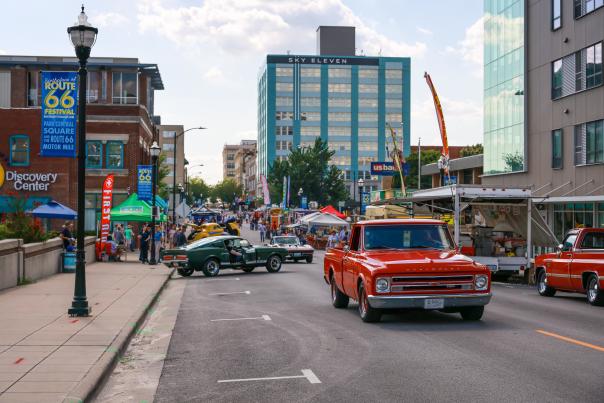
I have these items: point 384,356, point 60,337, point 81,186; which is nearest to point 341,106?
point 81,186

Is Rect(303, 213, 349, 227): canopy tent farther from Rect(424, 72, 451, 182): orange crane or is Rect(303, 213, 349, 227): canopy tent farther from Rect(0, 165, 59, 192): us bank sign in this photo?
Rect(0, 165, 59, 192): us bank sign

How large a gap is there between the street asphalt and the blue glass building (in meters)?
139

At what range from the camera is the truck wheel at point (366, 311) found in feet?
44.3

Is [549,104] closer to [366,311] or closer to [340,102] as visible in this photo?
[366,311]

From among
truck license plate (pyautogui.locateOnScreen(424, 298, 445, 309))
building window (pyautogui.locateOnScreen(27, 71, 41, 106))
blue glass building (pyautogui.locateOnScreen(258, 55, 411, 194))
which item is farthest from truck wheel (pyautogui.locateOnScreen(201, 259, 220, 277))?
blue glass building (pyautogui.locateOnScreen(258, 55, 411, 194))

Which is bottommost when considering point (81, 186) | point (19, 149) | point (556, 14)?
point (81, 186)

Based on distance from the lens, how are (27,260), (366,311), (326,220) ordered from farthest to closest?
(326,220), (27,260), (366,311)

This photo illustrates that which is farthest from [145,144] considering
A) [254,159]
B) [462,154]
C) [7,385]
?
[254,159]

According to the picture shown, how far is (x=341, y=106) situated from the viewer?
15688 cm

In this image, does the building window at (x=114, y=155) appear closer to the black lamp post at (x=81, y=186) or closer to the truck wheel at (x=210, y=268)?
the truck wheel at (x=210, y=268)

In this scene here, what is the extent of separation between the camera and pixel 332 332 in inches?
508

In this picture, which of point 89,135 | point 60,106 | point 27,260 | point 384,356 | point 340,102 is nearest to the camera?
point 384,356

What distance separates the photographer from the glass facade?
150 feet

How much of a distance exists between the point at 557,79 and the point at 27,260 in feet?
98.7
